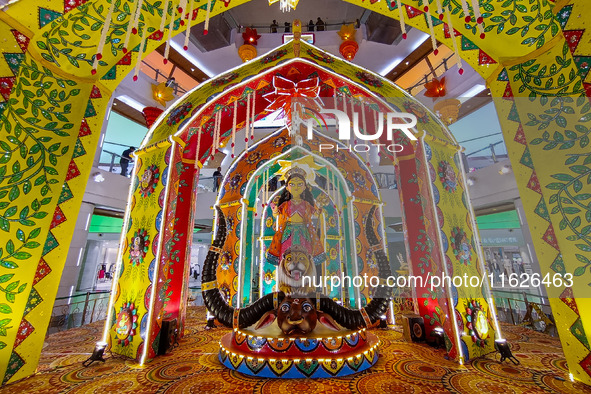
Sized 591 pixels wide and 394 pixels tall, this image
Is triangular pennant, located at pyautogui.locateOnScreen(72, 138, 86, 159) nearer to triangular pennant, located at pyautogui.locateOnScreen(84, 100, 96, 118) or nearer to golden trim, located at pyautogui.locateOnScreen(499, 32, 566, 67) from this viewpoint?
triangular pennant, located at pyautogui.locateOnScreen(84, 100, 96, 118)

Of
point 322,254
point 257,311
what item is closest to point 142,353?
point 257,311

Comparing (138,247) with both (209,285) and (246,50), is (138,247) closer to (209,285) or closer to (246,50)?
(209,285)

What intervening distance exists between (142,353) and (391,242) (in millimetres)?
15481

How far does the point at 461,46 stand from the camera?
3203 mm

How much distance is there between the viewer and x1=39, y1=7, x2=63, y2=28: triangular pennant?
2.58m

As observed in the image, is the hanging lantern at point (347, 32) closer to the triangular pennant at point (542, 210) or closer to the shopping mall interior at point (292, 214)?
the shopping mall interior at point (292, 214)

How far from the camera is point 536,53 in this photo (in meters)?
2.85

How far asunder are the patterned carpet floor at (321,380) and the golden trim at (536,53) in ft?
11.2

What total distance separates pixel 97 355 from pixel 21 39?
12.4 feet

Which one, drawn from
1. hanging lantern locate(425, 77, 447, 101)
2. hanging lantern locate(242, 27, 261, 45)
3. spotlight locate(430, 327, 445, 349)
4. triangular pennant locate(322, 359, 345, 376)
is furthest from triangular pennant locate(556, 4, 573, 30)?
hanging lantern locate(242, 27, 261, 45)

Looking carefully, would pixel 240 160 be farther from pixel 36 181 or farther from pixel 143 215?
pixel 36 181

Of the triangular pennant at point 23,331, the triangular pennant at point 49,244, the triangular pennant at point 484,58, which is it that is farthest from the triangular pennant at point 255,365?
the triangular pennant at point 484,58

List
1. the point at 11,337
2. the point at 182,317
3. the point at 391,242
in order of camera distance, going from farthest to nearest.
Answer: the point at 391,242 < the point at 182,317 < the point at 11,337

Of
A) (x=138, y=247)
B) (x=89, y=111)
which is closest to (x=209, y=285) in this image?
(x=138, y=247)
